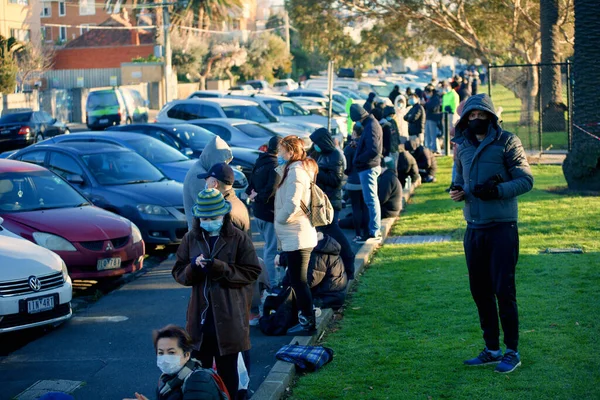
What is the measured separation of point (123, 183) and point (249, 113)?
12027 millimetres

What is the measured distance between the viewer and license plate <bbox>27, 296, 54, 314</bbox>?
28.9 feet

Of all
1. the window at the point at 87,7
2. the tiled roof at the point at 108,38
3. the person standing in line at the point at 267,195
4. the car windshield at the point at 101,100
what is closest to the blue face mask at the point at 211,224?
the person standing in line at the point at 267,195

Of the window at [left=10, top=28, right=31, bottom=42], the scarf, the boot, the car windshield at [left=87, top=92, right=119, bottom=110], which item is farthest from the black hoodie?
the window at [left=10, top=28, right=31, bottom=42]

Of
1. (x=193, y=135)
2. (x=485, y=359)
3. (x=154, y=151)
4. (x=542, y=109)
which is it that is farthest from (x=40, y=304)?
(x=542, y=109)

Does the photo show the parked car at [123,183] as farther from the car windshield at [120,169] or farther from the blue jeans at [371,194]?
the blue jeans at [371,194]

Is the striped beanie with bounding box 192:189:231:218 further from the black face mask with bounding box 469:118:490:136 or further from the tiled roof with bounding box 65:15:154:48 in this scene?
the tiled roof with bounding box 65:15:154:48

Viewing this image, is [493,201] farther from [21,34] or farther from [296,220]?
[21,34]

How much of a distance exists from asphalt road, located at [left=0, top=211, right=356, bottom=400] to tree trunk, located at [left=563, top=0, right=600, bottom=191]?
8.85 meters

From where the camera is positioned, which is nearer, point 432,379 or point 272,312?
point 432,379

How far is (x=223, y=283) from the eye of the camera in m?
5.93

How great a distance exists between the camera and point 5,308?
8.57 m

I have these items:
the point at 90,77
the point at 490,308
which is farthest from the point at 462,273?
the point at 90,77

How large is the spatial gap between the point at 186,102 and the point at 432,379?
778 inches

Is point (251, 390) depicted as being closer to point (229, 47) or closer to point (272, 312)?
point (272, 312)
